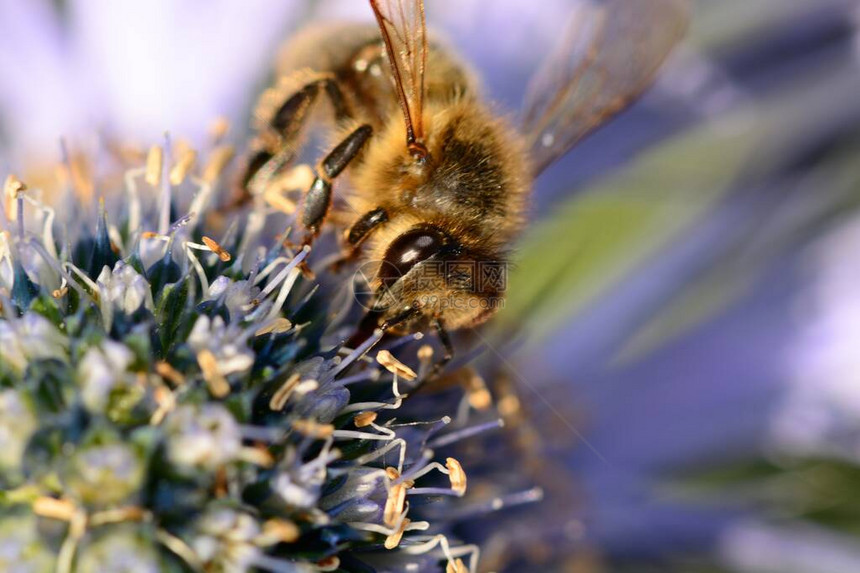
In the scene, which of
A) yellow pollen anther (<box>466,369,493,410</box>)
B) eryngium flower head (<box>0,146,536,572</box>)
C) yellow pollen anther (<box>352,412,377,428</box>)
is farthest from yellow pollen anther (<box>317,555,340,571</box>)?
yellow pollen anther (<box>466,369,493,410</box>)

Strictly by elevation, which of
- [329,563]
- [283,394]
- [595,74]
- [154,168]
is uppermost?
[595,74]

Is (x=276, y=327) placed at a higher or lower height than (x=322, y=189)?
lower

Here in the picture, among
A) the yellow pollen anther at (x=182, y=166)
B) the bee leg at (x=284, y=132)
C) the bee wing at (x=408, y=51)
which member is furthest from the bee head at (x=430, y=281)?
the yellow pollen anther at (x=182, y=166)

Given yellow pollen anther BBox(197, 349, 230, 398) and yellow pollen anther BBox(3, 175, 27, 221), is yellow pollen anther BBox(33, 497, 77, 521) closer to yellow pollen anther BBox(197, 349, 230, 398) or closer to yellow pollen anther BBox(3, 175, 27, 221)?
yellow pollen anther BBox(197, 349, 230, 398)

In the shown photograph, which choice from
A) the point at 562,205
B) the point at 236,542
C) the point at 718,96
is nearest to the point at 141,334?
the point at 236,542

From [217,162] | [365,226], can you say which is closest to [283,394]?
[365,226]

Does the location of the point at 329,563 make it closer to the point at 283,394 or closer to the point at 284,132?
the point at 283,394

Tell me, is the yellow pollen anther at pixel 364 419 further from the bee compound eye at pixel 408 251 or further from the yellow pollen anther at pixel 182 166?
the yellow pollen anther at pixel 182 166
